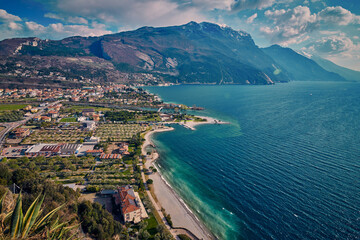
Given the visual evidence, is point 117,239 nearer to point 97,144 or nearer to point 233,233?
point 233,233

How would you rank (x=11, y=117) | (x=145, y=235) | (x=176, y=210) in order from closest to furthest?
(x=145, y=235) < (x=176, y=210) < (x=11, y=117)

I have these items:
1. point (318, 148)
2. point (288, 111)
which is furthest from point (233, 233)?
point (288, 111)

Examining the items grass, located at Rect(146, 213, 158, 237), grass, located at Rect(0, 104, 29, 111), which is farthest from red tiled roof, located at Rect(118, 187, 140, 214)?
grass, located at Rect(0, 104, 29, 111)

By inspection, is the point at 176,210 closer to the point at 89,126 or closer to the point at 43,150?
the point at 43,150

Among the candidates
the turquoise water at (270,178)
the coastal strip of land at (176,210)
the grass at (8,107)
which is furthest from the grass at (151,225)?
the grass at (8,107)

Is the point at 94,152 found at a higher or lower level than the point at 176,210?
higher

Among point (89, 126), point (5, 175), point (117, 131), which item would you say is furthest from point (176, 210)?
point (89, 126)

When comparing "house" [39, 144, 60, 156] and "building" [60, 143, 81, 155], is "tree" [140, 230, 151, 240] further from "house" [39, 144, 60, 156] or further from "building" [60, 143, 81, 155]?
"house" [39, 144, 60, 156]
